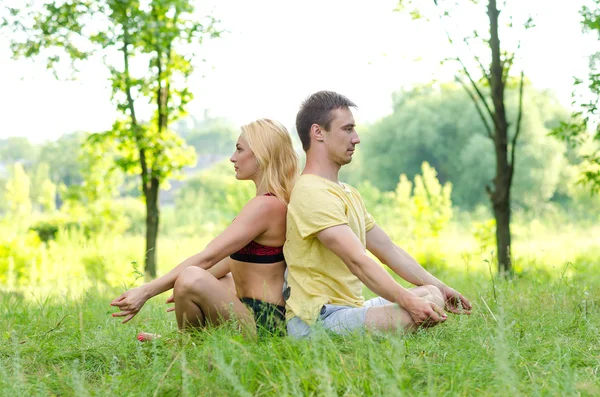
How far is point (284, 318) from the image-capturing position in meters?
3.61

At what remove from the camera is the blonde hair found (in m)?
3.67

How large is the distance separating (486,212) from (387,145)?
644cm

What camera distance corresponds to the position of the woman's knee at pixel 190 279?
343cm

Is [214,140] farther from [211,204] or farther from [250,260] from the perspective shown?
[250,260]

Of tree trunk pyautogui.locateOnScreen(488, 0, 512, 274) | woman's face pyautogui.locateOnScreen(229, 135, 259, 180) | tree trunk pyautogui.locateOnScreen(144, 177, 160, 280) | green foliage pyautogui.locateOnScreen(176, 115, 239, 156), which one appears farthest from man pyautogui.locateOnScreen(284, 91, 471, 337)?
green foliage pyautogui.locateOnScreen(176, 115, 239, 156)

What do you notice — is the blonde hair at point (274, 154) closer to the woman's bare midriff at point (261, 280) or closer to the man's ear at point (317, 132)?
the man's ear at point (317, 132)

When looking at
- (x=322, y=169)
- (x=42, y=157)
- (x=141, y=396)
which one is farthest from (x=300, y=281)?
(x=42, y=157)

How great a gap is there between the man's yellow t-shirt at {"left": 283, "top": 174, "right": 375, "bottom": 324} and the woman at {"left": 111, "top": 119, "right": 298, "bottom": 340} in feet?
0.37

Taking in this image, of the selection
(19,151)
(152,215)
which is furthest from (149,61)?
(19,151)

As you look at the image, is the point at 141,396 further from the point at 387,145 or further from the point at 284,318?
the point at 387,145

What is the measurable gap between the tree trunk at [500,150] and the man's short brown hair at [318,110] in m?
4.15

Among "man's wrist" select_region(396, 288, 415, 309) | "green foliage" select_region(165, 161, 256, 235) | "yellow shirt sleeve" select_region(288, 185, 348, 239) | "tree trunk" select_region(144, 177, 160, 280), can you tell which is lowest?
"green foliage" select_region(165, 161, 256, 235)

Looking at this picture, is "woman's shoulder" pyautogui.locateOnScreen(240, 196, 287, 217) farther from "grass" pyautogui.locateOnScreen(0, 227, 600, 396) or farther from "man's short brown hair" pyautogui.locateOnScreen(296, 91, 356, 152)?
"grass" pyautogui.locateOnScreen(0, 227, 600, 396)

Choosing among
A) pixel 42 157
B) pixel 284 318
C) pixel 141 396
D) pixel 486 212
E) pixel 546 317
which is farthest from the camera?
pixel 42 157
